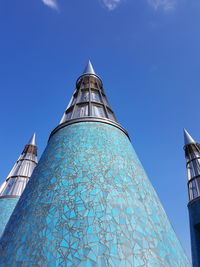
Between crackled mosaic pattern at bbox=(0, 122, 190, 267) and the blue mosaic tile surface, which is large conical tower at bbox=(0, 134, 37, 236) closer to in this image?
crackled mosaic pattern at bbox=(0, 122, 190, 267)

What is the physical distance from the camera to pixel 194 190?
12.7 metres

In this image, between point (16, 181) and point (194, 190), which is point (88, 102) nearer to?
point (16, 181)

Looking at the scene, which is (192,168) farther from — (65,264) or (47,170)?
(65,264)

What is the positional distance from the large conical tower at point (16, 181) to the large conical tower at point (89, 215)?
6.76 metres

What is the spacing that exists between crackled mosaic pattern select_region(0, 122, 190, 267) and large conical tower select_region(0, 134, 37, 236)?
22.8 feet

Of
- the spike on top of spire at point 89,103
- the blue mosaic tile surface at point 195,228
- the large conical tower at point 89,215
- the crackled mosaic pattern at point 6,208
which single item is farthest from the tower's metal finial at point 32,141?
the large conical tower at point 89,215

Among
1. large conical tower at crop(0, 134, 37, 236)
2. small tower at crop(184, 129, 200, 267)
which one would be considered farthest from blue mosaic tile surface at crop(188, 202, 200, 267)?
large conical tower at crop(0, 134, 37, 236)

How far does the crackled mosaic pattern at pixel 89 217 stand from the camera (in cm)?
362

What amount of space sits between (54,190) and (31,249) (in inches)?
45.0

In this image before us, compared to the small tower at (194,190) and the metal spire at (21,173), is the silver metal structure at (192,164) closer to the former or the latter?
the small tower at (194,190)

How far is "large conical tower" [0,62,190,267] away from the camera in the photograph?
143 inches

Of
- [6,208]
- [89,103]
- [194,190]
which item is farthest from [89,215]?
[194,190]

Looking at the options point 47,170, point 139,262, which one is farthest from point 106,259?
point 47,170

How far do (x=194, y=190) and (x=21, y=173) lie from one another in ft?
31.9
